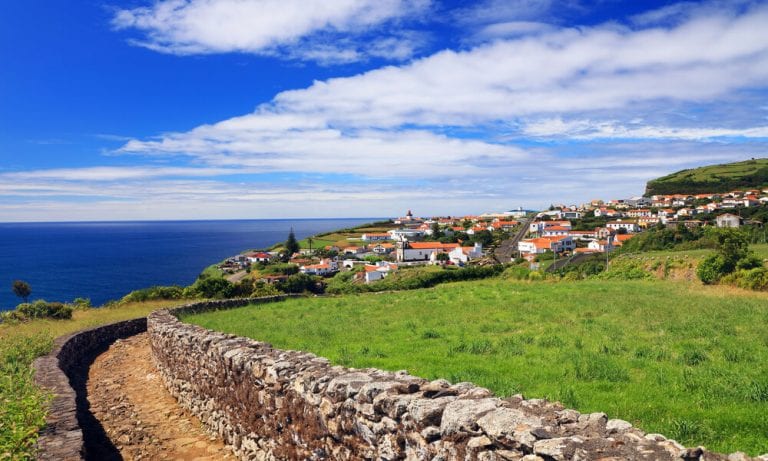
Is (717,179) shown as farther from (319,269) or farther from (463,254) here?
(319,269)

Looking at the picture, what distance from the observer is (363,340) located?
12.1 metres

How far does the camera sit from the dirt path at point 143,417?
8539 millimetres

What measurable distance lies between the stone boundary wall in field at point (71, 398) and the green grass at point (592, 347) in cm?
410

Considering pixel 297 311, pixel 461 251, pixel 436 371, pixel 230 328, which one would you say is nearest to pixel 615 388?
pixel 436 371

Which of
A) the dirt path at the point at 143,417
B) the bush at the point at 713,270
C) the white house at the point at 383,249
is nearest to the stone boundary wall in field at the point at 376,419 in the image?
the dirt path at the point at 143,417

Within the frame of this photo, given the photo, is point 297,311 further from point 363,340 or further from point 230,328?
point 363,340

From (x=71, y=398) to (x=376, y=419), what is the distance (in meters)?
7.79

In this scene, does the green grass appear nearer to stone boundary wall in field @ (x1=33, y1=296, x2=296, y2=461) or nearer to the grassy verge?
stone boundary wall in field @ (x1=33, y1=296, x2=296, y2=461)

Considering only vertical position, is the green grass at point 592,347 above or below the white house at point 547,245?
above

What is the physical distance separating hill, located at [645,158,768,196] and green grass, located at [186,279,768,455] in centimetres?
16094

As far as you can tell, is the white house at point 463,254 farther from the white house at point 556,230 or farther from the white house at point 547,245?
the white house at point 556,230

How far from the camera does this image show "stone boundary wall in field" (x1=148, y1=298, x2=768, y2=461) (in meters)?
3.39

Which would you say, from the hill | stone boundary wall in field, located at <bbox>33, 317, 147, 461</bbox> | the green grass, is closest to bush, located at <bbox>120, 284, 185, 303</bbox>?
stone boundary wall in field, located at <bbox>33, 317, 147, 461</bbox>

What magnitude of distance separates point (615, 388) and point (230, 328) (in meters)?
12.0
